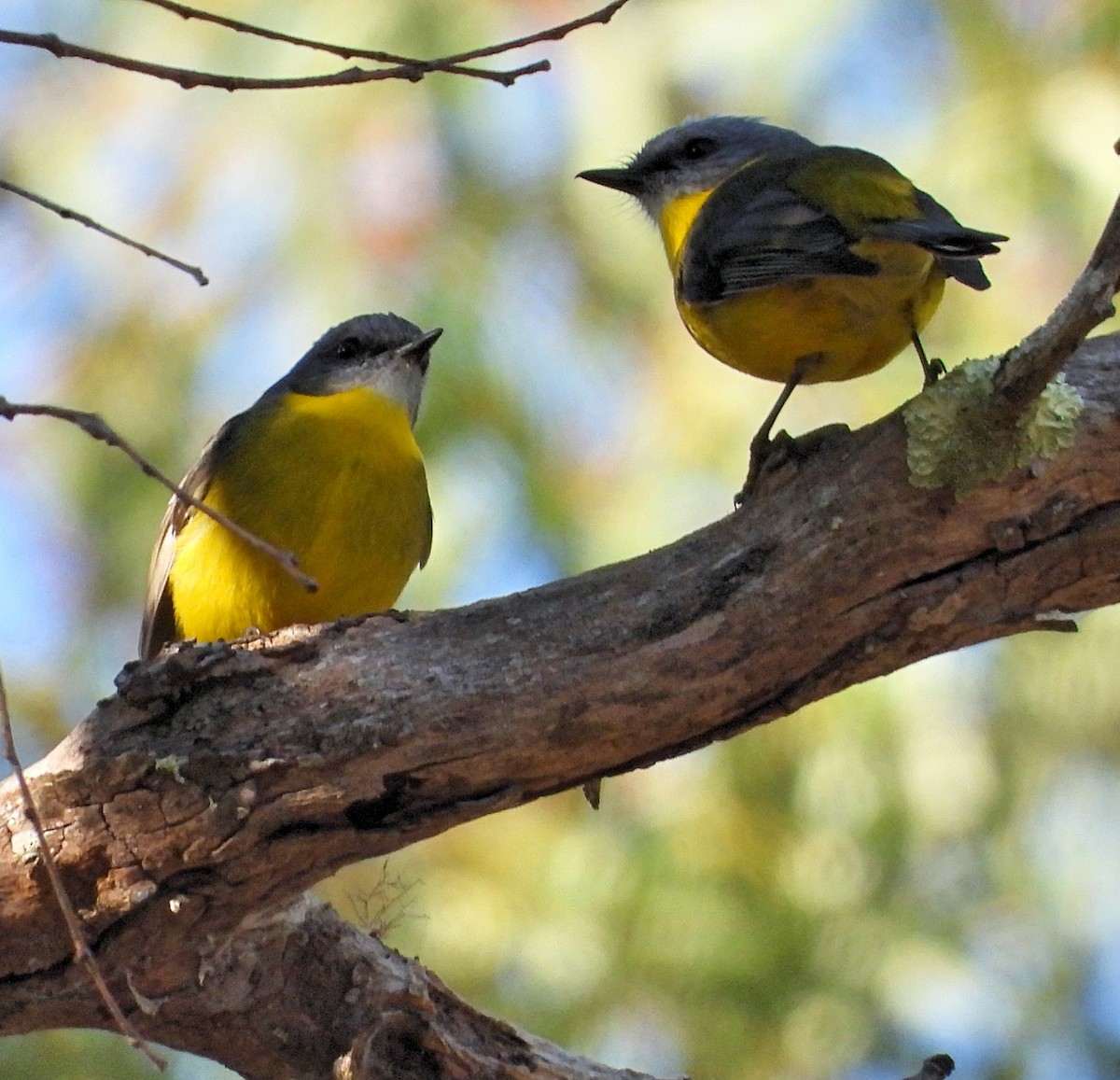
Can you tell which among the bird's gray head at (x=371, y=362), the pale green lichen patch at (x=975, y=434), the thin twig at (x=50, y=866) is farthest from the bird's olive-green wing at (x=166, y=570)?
the pale green lichen patch at (x=975, y=434)

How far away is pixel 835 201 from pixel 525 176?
3621 mm

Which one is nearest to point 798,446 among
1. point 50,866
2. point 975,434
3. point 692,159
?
point 975,434

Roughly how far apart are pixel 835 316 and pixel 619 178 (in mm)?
1957

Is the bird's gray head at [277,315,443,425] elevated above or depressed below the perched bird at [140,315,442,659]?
above

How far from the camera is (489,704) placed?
11.1ft

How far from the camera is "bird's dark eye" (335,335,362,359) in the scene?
17.6 feet

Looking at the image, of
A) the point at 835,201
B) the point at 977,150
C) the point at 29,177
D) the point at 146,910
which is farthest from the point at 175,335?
the point at 146,910

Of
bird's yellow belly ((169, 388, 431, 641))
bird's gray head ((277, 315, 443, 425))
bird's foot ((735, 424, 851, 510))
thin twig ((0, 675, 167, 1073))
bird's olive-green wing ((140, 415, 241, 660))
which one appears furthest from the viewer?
bird's gray head ((277, 315, 443, 425))

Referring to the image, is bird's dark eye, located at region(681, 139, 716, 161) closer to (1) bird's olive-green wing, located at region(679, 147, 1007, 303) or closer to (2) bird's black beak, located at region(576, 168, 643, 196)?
(2) bird's black beak, located at region(576, 168, 643, 196)

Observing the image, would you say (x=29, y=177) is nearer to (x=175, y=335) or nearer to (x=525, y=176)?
(x=175, y=335)

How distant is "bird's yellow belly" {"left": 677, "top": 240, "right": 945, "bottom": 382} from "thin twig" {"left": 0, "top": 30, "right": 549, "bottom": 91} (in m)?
1.29

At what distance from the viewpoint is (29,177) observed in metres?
7.66

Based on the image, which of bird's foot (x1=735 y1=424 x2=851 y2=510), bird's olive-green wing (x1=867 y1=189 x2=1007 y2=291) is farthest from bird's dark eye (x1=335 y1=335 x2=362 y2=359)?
bird's foot (x1=735 y1=424 x2=851 y2=510)

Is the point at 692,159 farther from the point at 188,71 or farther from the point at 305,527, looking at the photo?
the point at 188,71
